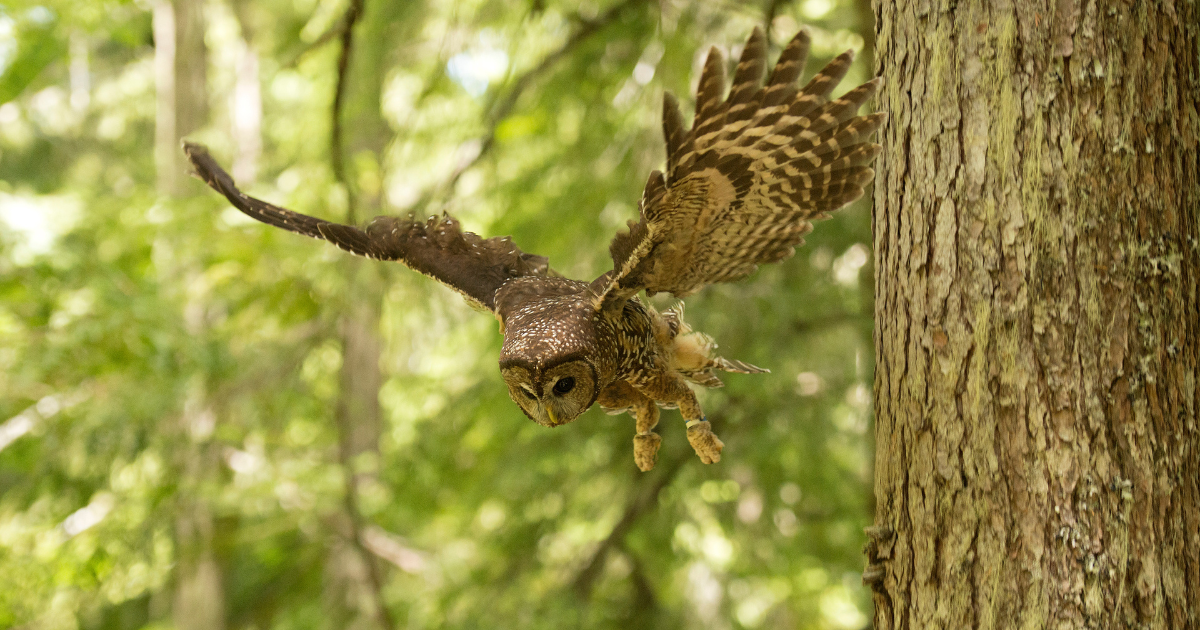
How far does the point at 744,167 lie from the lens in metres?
2.14

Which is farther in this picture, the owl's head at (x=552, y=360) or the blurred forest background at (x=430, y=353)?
the blurred forest background at (x=430, y=353)

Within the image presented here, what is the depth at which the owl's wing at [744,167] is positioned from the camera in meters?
1.94

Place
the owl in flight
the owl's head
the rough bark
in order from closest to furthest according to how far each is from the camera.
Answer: the owl in flight, the owl's head, the rough bark


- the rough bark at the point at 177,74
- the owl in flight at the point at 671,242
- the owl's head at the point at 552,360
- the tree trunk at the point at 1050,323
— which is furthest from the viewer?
the rough bark at the point at 177,74

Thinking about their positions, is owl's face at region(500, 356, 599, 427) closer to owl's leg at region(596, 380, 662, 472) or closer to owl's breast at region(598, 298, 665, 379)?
owl's breast at region(598, 298, 665, 379)

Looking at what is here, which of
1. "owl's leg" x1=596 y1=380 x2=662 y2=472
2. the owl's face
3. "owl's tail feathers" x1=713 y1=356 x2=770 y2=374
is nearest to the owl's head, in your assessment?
the owl's face

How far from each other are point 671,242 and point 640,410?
885 millimetres

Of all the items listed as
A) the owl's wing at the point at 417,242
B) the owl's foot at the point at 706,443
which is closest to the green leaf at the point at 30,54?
the owl's wing at the point at 417,242

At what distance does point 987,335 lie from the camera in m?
1.99

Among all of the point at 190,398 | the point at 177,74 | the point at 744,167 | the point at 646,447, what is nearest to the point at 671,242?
the point at 744,167

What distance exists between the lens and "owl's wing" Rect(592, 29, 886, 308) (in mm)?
1943

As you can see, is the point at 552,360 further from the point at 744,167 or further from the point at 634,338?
the point at 744,167

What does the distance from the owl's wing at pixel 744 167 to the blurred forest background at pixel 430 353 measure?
7.48ft

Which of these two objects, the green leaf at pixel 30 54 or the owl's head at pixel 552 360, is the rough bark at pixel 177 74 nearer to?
the green leaf at pixel 30 54
